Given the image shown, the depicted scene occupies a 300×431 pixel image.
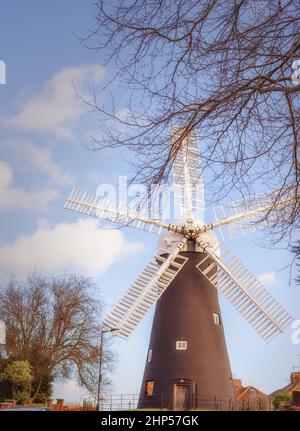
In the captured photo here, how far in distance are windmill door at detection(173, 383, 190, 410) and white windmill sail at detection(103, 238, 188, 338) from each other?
3.06 m

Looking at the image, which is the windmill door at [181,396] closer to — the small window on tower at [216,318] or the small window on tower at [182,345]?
the small window on tower at [182,345]

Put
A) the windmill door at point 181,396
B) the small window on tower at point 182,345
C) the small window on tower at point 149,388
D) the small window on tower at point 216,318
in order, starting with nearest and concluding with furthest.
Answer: the windmill door at point 181,396, the small window on tower at point 182,345, the small window on tower at point 149,388, the small window on tower at point 216,318

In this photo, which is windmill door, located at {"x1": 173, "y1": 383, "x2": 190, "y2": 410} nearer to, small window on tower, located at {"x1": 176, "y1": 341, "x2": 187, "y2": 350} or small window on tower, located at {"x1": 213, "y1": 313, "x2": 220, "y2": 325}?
small window on tower, located at {"x1": 176, "y1": 341, "x2": 187, "y2": 350}

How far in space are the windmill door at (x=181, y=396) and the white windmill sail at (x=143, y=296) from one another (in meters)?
3.06

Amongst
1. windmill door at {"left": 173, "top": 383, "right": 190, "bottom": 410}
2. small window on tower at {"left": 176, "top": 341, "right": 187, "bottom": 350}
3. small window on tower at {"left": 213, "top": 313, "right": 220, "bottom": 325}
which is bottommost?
windmill door at {"left": 173, "top": 383, "right": 190, "bottom": 410}

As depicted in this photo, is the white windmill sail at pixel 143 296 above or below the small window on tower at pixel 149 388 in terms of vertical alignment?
above

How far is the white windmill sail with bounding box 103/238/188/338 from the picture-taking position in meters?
24.8

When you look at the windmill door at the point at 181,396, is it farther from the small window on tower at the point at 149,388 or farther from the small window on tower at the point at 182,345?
the small window on tower at the point at 182,345

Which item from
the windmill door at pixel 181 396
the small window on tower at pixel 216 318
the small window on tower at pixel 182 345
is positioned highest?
the small window on tower at pixel 216 318

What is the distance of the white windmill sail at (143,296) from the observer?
2484cm

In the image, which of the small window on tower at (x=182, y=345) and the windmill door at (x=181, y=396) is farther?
the small window on tower at (x=182, y=345)

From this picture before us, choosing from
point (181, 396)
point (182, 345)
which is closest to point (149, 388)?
point (181, 396)

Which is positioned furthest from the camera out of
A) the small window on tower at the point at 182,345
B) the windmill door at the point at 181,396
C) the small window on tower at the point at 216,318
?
the small window on tower at the point at 216,318

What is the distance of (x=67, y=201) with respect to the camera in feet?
89.5
